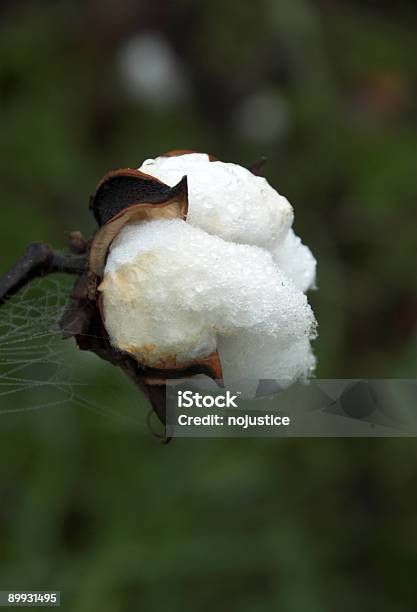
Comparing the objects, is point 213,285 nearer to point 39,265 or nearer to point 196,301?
point 196,301

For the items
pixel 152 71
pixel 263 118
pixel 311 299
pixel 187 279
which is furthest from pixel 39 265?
pixel 152 71

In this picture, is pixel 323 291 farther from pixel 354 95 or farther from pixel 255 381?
pixel 255 381

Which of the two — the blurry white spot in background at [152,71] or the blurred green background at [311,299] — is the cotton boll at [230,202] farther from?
the blurry white spot in background at [152,71]

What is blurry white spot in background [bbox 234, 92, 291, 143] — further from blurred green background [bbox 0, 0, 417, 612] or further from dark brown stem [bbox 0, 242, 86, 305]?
dark brown stem [bbox 0, 242, 86, 305]

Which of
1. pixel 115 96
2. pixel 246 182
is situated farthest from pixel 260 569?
pixel 115 96

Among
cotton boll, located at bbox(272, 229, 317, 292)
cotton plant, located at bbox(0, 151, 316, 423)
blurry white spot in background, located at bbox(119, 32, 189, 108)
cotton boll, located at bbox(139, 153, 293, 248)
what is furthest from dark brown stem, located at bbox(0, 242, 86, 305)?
blurry white spot in background, located at bbox(119, 32, 189, 108)
